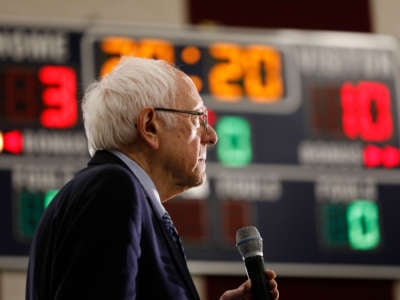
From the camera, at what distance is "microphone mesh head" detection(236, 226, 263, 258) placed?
2.90m

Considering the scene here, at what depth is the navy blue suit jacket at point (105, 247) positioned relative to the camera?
2.62m

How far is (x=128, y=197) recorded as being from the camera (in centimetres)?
268

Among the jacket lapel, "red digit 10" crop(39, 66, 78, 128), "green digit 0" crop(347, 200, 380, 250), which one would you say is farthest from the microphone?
"green digit 0" crop(347, 200, 380, 250)

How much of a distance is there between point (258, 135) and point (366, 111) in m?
0.61

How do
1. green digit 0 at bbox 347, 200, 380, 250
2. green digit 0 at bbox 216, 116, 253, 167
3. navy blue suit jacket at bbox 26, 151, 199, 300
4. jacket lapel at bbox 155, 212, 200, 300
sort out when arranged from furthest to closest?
1. green digit 0 at bbox 347, 200, 380, 250
2. green digit 0 at bbox 216, 116, 253, 167
3. jacket lapel at bbox 155, 212, 200, 300
4. navy blue suit jacket at bbox 26, 151, 199, 300

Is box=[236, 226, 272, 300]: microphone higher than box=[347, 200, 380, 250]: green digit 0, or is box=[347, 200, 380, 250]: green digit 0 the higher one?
box=[236, 226, 272, 300]: microphone

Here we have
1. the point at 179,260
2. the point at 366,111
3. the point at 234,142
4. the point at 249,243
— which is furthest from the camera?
the point at 366,111

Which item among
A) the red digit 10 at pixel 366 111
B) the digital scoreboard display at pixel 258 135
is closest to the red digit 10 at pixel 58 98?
the digital scoreboard display at pixel 258 135

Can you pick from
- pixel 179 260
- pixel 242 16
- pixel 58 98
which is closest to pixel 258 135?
pixel 242 16

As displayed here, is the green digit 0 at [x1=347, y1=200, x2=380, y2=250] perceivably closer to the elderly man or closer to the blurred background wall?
the blurred background wall

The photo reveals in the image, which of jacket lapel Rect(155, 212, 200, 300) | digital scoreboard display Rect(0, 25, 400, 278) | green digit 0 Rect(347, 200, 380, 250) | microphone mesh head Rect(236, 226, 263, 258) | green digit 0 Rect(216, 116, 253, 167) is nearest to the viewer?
jacket lapel Rect(155, 212, 200, 300)

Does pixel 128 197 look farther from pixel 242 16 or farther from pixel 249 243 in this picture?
pixel 242 16

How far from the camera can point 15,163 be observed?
650cm

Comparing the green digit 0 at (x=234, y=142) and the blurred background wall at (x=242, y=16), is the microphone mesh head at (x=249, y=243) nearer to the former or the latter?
the blurred background wall at (x=242, y=16)
